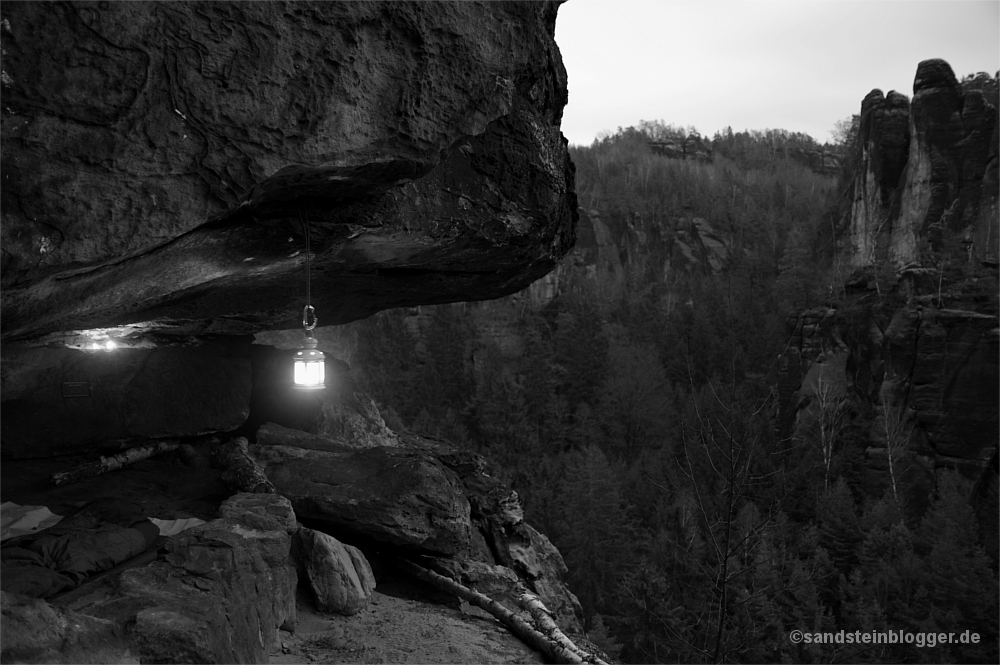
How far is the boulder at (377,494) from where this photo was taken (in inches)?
216

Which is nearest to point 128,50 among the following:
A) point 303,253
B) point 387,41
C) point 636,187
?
point 387,41

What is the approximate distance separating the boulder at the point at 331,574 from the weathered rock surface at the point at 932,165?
33.5 metres

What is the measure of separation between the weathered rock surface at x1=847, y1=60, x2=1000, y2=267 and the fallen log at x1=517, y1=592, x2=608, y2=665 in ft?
106

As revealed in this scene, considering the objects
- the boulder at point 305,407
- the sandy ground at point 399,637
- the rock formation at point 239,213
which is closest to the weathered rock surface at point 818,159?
the boulder at point 305,407

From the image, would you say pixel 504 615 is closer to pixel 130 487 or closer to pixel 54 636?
pixel 54 636

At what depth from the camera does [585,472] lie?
24.4 metres

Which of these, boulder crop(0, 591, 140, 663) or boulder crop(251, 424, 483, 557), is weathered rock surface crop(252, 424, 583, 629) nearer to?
boulder crop(251, 424, 483, 557)

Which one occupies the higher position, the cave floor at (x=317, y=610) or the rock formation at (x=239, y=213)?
the rock formation at (x=239, y=213)

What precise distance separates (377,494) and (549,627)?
178 centimetres

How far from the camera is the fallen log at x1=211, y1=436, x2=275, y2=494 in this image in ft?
17.9

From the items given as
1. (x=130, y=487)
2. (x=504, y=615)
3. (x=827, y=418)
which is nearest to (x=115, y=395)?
(x=130, y=487)

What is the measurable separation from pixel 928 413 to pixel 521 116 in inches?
1130

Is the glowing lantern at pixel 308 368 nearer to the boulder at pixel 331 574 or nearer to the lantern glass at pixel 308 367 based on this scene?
the lantern glass at pixel 308 367

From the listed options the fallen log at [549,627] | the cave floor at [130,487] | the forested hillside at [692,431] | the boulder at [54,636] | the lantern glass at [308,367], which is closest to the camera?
the boulder at [54,636]
